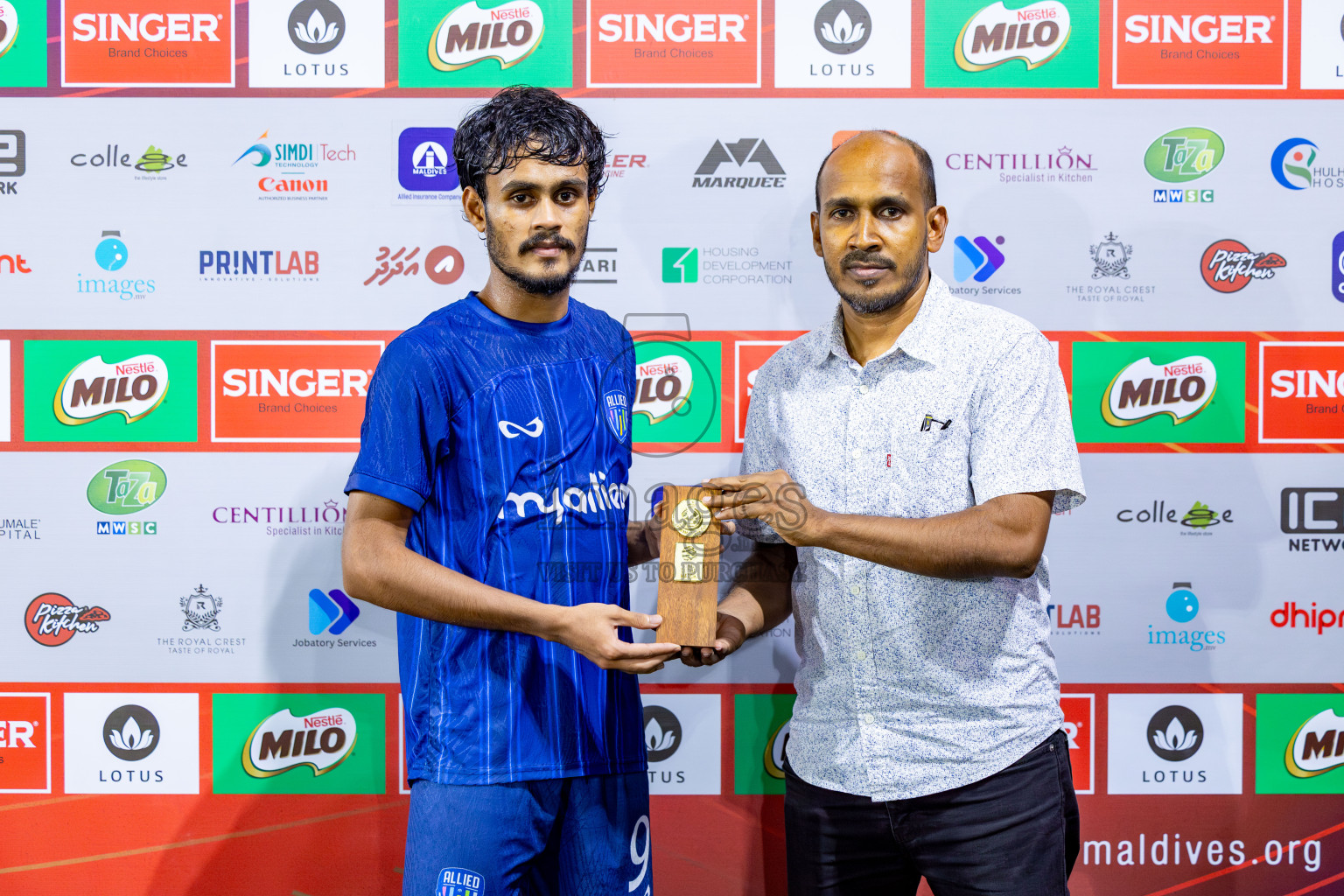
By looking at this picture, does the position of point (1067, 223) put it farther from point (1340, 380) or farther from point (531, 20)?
point (531, 20)

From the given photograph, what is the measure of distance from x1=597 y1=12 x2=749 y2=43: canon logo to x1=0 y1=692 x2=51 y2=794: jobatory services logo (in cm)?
227

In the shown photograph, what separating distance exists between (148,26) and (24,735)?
188cm

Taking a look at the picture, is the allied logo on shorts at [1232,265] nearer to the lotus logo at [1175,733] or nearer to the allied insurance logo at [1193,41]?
the allied insurance logo at [1193,41]

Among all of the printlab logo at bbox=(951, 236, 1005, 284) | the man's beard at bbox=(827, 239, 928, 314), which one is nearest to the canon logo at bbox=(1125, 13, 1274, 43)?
the printlab logo at bbox=(951, 236, 1005, 284)

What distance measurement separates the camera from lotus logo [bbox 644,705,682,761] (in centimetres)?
232

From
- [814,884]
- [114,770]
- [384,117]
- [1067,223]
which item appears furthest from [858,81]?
[114,770]

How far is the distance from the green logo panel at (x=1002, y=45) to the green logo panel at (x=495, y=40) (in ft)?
3.07

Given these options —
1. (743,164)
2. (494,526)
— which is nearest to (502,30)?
(743,164)

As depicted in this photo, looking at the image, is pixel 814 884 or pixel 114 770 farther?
pixel 114 770

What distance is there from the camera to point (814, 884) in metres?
1.58

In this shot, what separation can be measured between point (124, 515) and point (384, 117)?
123 cm

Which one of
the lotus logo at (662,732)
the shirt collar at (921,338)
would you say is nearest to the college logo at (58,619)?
the lotus logo at (662,732)

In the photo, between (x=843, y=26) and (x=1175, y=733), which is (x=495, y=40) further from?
(x=1175, y=733)

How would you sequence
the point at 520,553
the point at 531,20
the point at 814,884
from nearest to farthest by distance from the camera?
the point at 520,553 < the point at 814,884 < the point at 531,20
